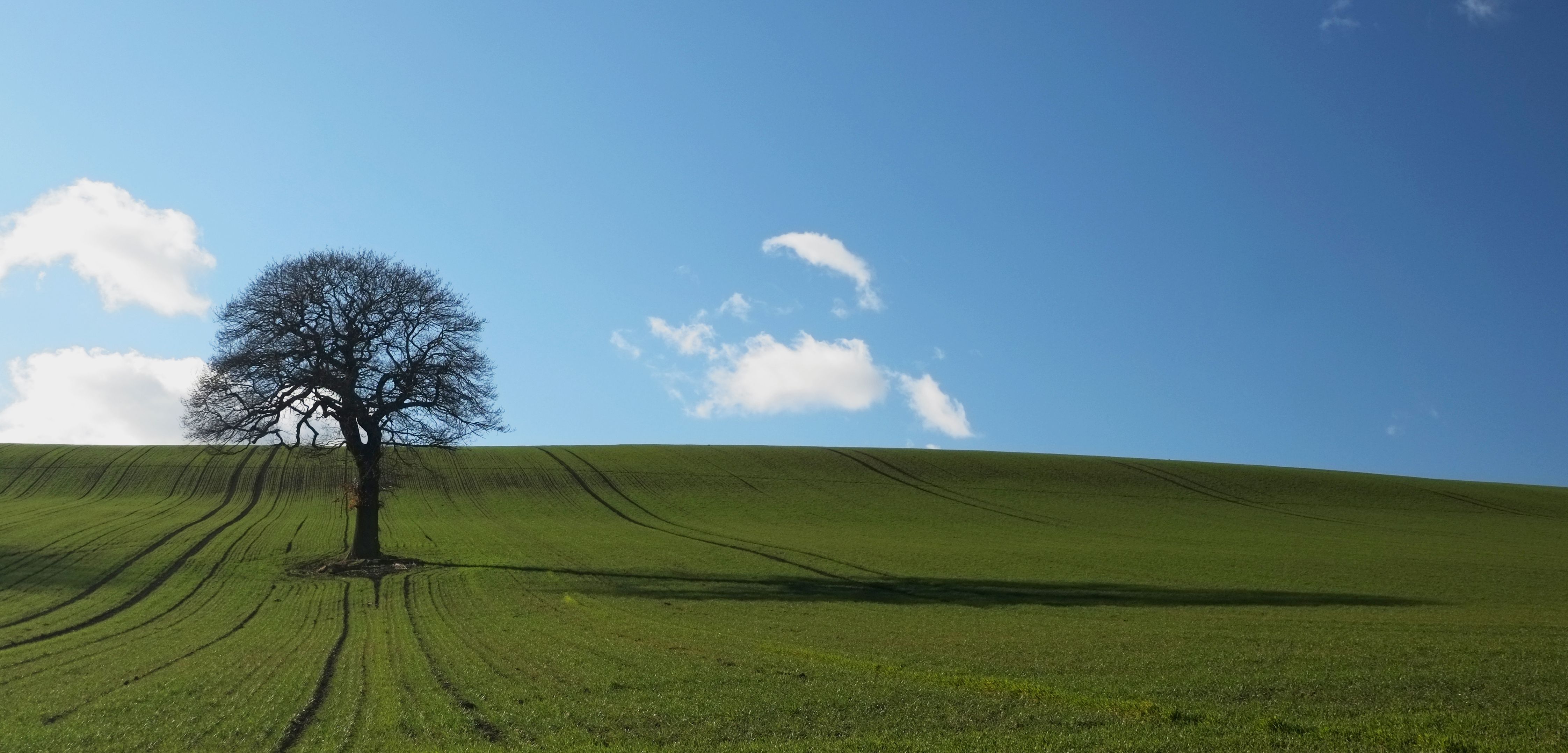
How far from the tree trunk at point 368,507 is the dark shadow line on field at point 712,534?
15.0m

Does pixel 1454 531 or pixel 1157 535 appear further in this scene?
pixel 1454 531

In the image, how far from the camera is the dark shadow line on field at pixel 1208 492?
62156mm

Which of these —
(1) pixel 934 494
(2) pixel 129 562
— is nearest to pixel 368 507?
(2) pixel 129 562

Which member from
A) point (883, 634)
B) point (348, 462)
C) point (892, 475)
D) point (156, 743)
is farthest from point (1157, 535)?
point (348, 462)

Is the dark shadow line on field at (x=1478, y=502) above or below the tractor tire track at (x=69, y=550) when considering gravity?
above

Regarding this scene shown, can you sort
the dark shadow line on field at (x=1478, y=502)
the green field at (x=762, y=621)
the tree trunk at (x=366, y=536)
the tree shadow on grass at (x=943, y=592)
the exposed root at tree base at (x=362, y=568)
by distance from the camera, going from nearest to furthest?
the green field at (x=762, y=621) → the tree shadow on grass at (x=943, y=592) → the exposed root at tree base at (x=362, y=568) → the tree trunk at (x=366, y=536) → the dark shadow line on field at (x=1478, y=502)

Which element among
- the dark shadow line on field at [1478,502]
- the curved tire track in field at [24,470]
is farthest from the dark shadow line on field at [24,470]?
the dark shadow line on field at [1478,502]

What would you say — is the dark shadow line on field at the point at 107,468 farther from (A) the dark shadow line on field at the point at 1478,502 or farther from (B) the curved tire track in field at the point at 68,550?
(A) the dark shadow line on field at the point at 1478,502

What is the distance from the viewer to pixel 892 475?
76.7 metres

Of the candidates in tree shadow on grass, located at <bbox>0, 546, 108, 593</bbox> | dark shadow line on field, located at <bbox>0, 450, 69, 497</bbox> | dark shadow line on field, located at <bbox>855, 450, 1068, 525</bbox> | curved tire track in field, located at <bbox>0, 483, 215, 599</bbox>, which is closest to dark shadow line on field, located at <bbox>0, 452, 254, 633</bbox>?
tree shadow on grass, located at <bbox>0, 546, 108, 593</bbox>

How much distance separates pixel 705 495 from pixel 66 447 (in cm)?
5298

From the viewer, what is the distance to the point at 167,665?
19594 mm

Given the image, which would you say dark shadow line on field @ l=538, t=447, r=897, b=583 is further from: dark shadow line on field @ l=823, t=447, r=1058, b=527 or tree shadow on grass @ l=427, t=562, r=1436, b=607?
dark shadow line on field @ l=823, t=447, r=1058, b=527

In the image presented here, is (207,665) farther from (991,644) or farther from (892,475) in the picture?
(892,475)
